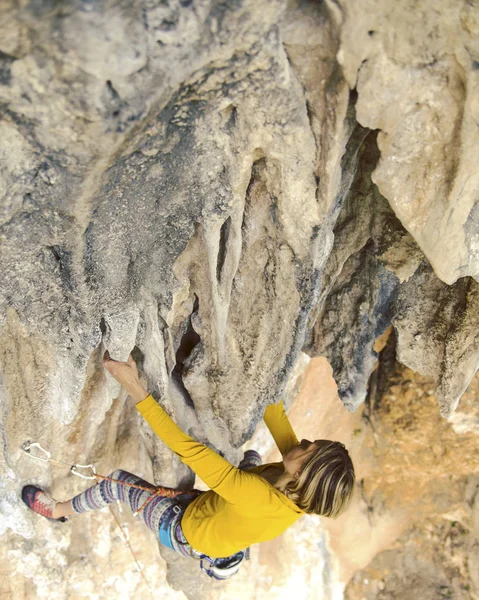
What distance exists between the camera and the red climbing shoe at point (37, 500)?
2.45m

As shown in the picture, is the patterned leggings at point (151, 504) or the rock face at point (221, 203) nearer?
the rock face at point (221, 203)

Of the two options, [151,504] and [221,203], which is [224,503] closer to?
[151,504]

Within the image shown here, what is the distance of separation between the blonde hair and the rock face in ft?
1.11

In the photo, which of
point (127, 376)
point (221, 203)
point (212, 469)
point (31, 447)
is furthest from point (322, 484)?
point (31, 447)

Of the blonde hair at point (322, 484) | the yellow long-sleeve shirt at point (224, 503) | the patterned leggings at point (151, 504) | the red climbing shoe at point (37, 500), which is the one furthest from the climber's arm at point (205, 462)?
the red climbing shoe at point (37, 500)

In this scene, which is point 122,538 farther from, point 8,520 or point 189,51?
point 189,51

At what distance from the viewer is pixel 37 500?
245 cm

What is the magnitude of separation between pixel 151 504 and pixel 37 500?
21.0 inches

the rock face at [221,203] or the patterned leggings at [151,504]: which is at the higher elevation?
the rock face at [221,203]

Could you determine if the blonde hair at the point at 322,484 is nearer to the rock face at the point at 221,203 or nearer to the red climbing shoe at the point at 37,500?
the rock face at the point at 221,203

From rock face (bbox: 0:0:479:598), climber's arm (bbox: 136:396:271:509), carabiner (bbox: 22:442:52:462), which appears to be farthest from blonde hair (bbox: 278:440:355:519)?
carabiner (bbox: 22:442:52:462)

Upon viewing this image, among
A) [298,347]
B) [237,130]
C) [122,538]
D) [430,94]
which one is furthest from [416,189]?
[122,538]

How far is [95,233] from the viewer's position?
1.62 metres

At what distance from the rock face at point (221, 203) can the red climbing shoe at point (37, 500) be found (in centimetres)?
5
